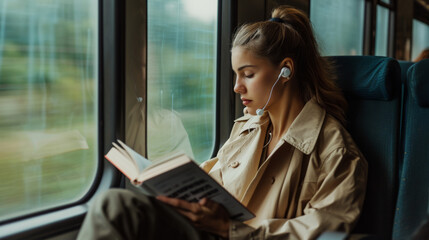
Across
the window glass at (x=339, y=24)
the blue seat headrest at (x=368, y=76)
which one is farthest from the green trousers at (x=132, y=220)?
the window glass at (x=339, y=24)

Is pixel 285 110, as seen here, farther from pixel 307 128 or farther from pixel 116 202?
pixel 116 202

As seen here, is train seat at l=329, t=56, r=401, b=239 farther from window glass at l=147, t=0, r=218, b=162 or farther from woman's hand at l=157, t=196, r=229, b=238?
window glass at l=147, t=0, r=218, b=162

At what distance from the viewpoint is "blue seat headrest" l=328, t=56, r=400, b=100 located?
1544mm

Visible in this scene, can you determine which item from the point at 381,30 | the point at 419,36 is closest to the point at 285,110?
the point at 381,30

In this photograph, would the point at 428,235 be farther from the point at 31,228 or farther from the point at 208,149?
the point at 31,228

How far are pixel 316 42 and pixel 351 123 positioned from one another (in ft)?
1.20

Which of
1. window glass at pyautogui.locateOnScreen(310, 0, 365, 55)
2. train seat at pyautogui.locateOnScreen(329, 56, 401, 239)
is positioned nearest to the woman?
train seat at pyautogui.locateOnScreen(329, 56, 401, 239)

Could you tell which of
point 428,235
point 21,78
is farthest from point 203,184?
point 428,235

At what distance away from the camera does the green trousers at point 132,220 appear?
3.52 ft

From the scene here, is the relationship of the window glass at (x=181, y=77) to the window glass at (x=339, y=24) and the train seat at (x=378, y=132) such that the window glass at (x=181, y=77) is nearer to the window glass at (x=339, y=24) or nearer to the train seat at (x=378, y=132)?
the train seat at (x=378, y=132)

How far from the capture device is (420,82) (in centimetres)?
147

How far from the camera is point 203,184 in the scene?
115 centimetres

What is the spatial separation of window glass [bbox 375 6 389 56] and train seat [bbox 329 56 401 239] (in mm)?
3997

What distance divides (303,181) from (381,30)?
4536mm
